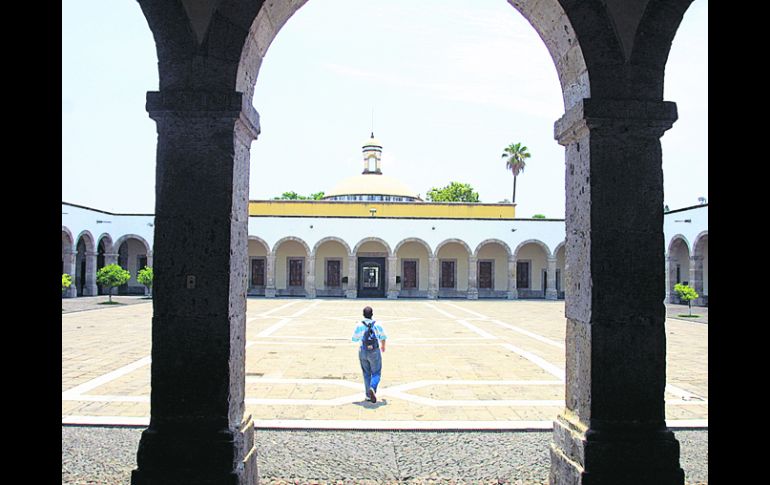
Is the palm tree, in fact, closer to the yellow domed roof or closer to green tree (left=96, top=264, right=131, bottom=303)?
the yellow domed roof

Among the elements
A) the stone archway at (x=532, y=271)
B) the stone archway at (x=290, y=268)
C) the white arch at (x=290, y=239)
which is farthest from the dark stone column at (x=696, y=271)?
the stone archway at (x=290, y=268)

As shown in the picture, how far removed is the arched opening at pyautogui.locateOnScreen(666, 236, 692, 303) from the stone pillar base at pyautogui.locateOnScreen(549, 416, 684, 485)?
2804 centimetres

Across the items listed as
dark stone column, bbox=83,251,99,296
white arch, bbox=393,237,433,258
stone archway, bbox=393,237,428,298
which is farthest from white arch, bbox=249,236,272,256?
dark stone column, bbox=83,251,99,296

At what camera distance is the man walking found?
693 cm

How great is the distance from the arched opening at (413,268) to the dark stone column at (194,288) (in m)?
27.4

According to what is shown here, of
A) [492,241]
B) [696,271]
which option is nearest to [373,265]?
[492,241]

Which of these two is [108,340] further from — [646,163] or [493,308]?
[493,308]

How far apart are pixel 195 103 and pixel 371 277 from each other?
95.5ft

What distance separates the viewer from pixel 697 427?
5.69m

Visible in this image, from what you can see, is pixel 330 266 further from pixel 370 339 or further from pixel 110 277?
pixel 370 339

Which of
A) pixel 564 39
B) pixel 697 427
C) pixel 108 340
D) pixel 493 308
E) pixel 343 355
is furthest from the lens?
pixel 493 308
